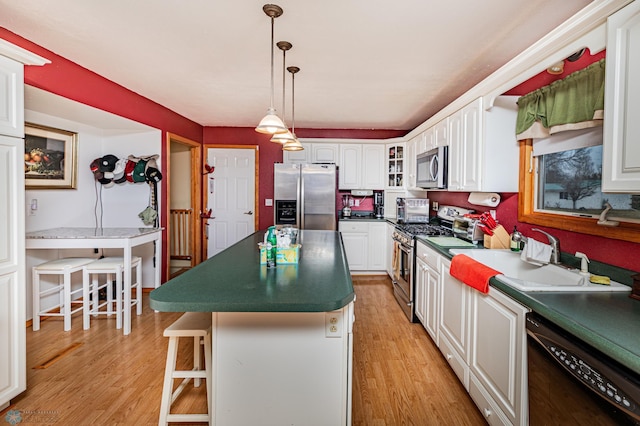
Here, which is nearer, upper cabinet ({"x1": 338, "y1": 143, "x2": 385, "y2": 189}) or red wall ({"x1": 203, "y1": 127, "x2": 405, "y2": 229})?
upper cabinet ({"x1": 338, "y1": 143, "x2": 385, "y2": 189})

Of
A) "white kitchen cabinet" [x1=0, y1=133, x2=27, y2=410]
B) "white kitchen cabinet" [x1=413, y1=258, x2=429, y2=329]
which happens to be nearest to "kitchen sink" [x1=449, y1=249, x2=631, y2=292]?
"white kitchen cabinet" [x1=413, y1=258, x2=429, y2=329]

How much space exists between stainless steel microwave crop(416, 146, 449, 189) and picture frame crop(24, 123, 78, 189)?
13.0 feet

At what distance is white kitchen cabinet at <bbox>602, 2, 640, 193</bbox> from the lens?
1.19m

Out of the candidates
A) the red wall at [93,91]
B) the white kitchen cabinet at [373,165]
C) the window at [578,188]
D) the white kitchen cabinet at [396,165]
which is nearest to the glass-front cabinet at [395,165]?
the white kitchen cabinet at [396,165]

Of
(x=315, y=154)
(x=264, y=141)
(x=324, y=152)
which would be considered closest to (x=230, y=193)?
(x=264, y=141)

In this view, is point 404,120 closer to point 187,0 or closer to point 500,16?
point 500,16

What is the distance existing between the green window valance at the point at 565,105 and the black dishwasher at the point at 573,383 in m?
1.14

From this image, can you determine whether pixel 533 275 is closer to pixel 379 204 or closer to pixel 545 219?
pixel 545 219

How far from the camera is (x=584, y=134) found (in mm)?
1938

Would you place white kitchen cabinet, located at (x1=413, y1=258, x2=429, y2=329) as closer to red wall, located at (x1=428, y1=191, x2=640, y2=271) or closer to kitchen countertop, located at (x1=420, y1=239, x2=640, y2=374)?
red wall, located at (x1=428, y1=191, x2=640, y2=271)

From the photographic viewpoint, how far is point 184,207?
556cm

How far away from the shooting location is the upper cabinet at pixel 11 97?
185 cm

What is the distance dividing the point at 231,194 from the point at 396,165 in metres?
2.69

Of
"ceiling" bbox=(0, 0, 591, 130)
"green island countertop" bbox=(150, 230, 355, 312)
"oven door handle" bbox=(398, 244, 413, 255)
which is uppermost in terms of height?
"ceiling" bbox=(0, 0, 591, 130)
